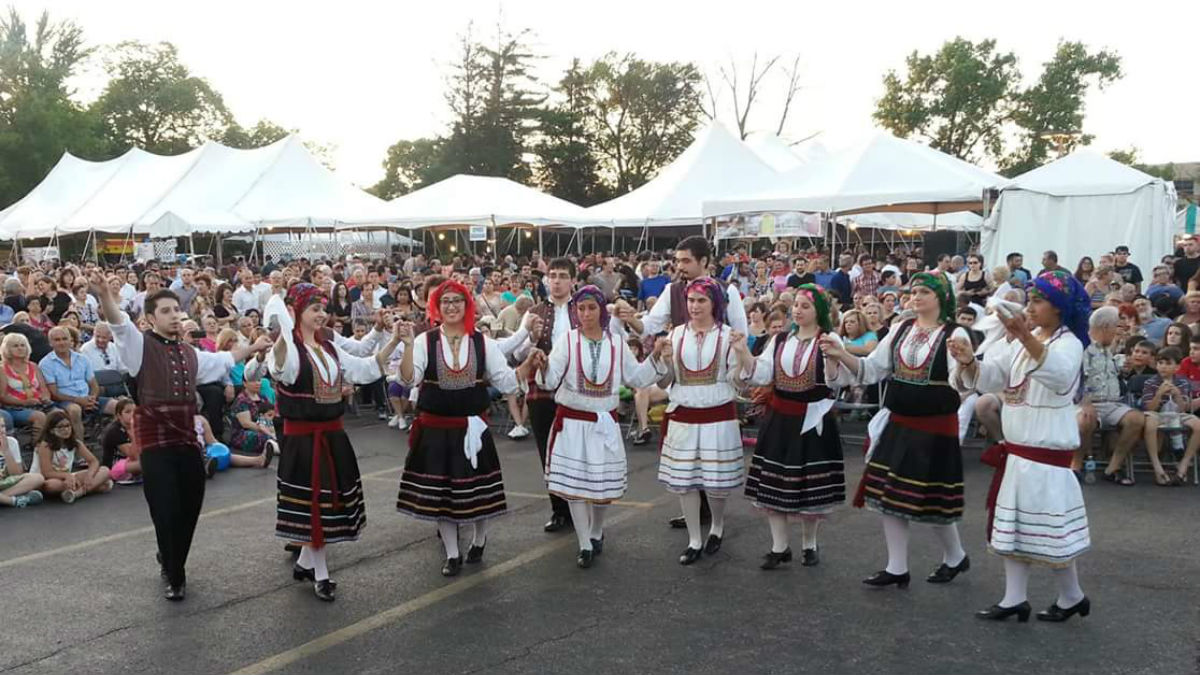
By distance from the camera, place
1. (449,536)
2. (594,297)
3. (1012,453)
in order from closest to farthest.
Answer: (1012,453)
(449,536)
(594,297)

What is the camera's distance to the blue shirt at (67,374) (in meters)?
9.19

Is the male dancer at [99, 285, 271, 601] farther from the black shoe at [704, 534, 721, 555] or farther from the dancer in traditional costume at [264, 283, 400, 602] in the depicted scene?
the black shoe at [704, 534, 721, 555]

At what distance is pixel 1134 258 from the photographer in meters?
15.0

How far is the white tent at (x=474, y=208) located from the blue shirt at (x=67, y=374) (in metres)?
14.8

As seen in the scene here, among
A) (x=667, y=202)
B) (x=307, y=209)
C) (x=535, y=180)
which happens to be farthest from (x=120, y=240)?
(x=535, y=180)

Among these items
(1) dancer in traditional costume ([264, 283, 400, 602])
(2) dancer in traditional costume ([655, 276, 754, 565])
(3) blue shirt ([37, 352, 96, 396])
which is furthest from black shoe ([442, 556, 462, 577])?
(3) blue shirt ([37, 352, 96, 396])

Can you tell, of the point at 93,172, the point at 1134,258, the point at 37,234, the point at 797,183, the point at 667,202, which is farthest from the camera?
the point at 93,172

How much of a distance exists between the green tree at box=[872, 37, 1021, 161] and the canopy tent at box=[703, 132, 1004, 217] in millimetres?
28182

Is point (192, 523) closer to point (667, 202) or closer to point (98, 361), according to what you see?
point (98, 361)

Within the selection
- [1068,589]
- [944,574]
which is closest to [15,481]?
[944,574]

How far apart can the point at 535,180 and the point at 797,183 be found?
3620cm

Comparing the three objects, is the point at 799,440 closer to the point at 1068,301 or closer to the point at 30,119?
the point at 1068,301

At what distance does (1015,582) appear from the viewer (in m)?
4.61

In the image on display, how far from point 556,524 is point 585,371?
1.37m
